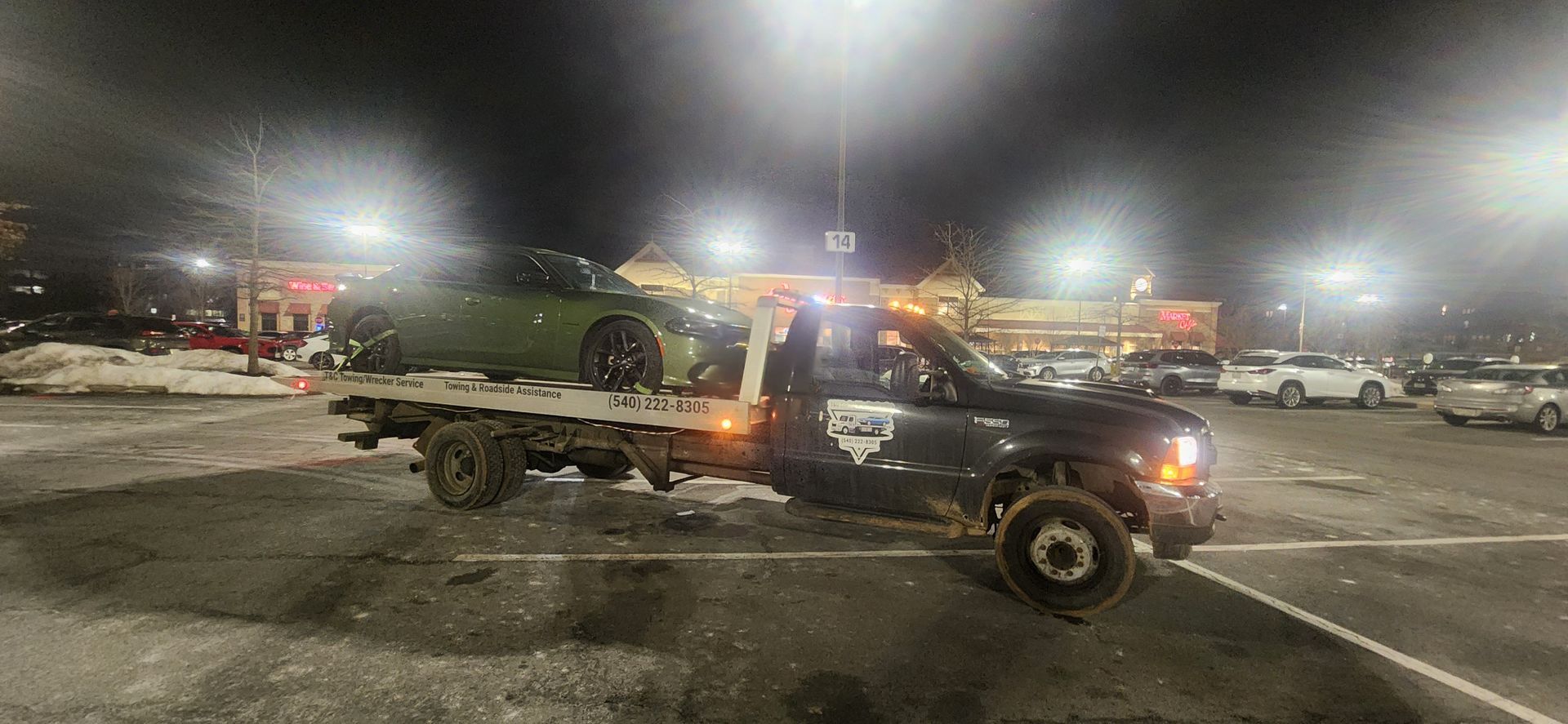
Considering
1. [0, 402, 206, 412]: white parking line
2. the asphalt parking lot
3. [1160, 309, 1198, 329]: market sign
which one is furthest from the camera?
[1160, 309, 1198, 329]: market sign

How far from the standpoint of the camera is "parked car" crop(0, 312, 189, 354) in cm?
1872

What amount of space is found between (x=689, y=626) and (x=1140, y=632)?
256cm

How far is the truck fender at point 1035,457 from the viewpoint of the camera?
13.1ft

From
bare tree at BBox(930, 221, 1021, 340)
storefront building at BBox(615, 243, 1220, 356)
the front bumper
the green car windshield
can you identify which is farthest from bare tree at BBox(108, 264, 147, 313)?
the front bumper

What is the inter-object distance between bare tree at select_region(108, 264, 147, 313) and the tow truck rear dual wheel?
193ft

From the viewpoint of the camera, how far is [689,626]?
3713 millimetres

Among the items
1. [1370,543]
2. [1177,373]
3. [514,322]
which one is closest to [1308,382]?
[1177,373]

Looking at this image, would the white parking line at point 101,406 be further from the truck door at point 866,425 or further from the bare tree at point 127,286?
the bare tree at point 127,286

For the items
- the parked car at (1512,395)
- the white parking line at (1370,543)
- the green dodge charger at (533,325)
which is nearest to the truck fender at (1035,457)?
the green dodge charger at (533,325)

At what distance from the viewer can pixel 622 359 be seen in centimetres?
545

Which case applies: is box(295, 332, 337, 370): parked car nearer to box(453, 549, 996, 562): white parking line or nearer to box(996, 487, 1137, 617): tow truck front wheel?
box(453, 549, 996, 562): white parking line

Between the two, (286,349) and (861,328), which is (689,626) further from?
(286,349)

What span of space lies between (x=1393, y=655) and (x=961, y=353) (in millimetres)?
2817

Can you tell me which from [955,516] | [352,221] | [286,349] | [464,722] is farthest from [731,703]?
[286,349]
